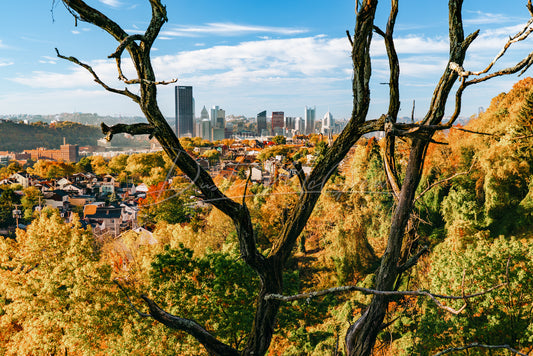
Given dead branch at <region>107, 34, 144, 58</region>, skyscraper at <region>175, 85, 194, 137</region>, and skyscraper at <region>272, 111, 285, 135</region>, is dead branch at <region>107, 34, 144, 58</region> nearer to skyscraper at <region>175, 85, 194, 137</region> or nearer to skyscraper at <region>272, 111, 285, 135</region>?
skyscraper at <region>175, 85, 194, 137</region>

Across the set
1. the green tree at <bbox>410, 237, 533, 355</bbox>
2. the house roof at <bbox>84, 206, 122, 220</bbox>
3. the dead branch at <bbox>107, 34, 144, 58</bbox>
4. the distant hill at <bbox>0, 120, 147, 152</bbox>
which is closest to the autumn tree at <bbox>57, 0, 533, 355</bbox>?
the dead branch at <bbox>107, 34, 144, 58</bbox>

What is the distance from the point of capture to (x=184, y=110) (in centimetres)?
10238

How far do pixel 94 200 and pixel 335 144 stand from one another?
1690 inches

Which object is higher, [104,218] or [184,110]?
[184,110]

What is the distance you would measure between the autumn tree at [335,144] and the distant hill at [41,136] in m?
98.2

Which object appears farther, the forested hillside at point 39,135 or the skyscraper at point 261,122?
the skyscraper at point 261,122

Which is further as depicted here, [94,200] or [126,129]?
[94,200]

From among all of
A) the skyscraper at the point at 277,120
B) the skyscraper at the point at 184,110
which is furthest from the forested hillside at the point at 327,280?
the skyscraper at the point at 277,120

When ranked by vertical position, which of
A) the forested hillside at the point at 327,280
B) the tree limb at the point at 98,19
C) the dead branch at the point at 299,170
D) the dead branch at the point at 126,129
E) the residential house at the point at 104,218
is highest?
the tree limb at the point at 98,19

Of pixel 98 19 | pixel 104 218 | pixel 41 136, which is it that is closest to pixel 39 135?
pixel 41 136

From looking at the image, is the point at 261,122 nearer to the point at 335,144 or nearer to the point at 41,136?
the point at 41,136

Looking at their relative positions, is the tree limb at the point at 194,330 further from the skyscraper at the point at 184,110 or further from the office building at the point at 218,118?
the office building at the point at 218,118

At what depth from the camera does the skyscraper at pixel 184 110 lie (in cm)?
9631

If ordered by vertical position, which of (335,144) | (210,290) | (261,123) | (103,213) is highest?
(261,123)
